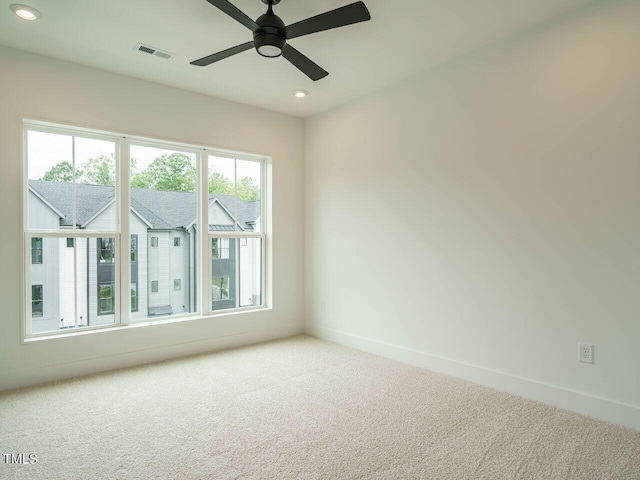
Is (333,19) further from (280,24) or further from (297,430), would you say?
(297,430)

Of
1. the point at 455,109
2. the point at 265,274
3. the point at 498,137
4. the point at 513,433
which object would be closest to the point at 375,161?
the point at 455,109

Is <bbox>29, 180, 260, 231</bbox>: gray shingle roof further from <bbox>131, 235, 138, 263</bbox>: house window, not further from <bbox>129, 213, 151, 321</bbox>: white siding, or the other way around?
<bbox>131, 235, 138, 263</bbox>: house window

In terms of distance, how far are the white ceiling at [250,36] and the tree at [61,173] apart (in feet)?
3.01

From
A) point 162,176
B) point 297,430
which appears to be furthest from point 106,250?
point 297,430

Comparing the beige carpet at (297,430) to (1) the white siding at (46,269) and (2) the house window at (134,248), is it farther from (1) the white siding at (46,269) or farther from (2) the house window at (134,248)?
(2) the house window at (134,248)

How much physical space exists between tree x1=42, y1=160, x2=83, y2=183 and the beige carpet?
1.75 m

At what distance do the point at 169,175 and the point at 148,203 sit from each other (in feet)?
1.22

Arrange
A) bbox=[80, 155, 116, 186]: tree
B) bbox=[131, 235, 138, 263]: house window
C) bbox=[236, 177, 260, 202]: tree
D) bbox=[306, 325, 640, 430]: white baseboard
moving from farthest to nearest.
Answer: bbox=[236, 177, 260, 202]: tree
bbox=[131, 235, 138, 263]: house window
bbox=[80, 155, 116, 186]: tree
bbox=[306, 325, 640, 430]: white baseboard

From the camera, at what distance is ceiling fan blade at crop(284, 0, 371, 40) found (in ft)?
6.73

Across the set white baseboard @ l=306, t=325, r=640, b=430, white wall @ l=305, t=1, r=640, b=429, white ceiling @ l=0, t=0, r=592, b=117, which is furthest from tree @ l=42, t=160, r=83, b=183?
white baseboard @ l=306, t=325, r=640, b=430

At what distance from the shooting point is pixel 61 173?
11.1 feet

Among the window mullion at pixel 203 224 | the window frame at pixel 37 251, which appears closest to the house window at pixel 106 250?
the window frame at pixel 37 251

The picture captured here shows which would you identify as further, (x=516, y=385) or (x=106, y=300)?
(x=106, y=300)

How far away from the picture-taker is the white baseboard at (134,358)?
309cm
